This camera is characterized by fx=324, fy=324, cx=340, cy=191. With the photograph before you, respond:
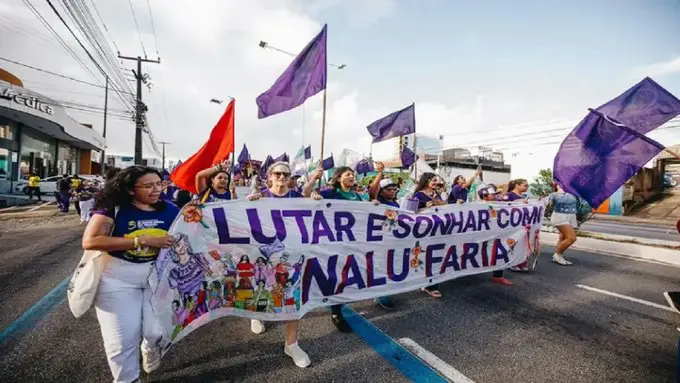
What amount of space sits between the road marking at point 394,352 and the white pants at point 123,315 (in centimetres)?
193

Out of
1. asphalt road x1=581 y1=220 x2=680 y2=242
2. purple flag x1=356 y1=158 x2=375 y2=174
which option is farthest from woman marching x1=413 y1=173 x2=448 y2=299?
purple flag x1=356 y1=158 x2=375 y2=174

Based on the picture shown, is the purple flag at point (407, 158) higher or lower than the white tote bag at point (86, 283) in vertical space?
higher

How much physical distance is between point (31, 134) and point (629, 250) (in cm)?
3448

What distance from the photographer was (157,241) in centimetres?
228

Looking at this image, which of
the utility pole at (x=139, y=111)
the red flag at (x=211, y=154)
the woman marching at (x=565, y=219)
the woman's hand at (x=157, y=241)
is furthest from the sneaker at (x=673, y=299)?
the utility pole at (x=139, y=111)

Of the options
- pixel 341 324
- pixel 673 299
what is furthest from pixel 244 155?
pixel 673 299

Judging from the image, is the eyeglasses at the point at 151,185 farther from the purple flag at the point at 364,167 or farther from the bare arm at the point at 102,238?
the purple flag at the point at 364,167

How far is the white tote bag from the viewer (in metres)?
2.14

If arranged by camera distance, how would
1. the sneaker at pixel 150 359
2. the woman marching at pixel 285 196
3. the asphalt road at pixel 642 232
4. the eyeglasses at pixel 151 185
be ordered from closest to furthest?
1. the eyeglasses at pixel 151 185
2. the sneaker at pixel 150 359
3. the woman marching at pixel 285 196
4. the asphalt road at pixel 642 232

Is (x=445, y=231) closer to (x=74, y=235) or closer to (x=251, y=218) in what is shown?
(x=251, y=218)

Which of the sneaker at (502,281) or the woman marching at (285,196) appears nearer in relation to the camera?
the woman marching at (285,196)

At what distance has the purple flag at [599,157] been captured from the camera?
3.93 m

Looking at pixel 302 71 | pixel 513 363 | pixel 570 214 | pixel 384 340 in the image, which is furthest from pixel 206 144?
pixel 570 214

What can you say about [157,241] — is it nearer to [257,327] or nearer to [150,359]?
[150,359]
